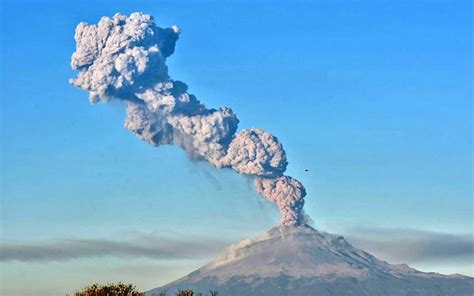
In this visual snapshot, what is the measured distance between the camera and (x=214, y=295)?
94625 mm

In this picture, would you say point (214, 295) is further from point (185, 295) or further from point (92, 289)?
point (92, 289)

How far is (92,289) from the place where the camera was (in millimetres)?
87625

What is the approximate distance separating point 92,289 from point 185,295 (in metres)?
8.22

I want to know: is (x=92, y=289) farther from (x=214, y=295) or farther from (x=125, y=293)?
(x=214, y=295)

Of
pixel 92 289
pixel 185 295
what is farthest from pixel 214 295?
pixel 92 289

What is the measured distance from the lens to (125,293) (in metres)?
89.2

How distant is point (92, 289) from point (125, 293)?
2755mm

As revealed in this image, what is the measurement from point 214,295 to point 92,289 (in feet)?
36.6

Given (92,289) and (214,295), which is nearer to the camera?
(92,289)

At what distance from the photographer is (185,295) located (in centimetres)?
9262

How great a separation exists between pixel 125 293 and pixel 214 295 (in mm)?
8423

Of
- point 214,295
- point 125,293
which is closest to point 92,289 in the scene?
point 125,293
